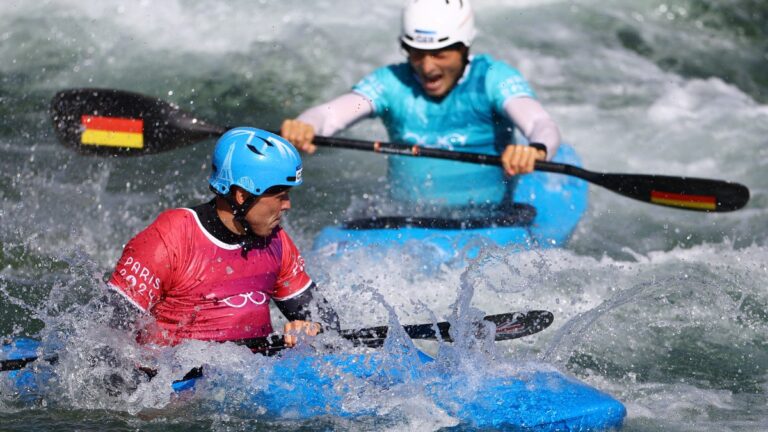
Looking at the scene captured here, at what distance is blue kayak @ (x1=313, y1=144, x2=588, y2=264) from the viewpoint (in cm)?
532

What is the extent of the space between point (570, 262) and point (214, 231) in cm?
244

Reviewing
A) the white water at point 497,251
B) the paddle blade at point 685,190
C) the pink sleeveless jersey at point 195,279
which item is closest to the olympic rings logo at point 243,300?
the pink sleeveless jersey at point 195,279

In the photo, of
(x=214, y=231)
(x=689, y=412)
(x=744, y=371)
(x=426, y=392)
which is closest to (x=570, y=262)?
(x=744, y=371)

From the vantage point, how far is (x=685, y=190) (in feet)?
17.9

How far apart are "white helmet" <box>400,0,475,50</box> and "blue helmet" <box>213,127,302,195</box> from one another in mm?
1864

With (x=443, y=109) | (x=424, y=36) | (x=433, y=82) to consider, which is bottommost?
(x=443, y=109)

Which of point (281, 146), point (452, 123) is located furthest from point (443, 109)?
point (281, 146)

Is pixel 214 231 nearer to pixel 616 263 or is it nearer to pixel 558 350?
pixel 558 350

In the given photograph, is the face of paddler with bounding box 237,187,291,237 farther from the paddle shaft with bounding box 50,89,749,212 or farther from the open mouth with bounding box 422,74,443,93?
the open mouth with bounding box 422,74,443,93

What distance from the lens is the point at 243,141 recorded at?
3.69 meters

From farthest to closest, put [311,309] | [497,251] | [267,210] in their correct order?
[497,251] < [311,309] < [267,210]

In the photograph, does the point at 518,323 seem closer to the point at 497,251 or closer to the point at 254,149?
the point at 497,251

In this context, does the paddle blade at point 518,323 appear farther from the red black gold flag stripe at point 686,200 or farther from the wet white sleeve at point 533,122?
the red black gold flag stripe at point 686,200

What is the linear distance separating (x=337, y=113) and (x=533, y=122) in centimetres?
98
